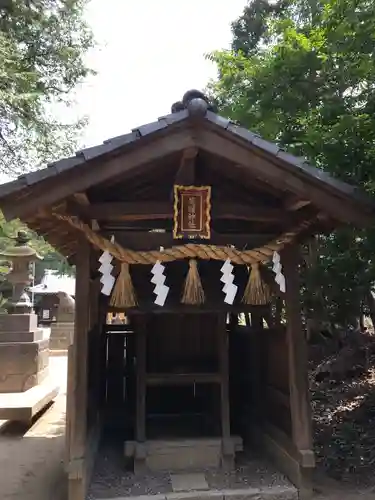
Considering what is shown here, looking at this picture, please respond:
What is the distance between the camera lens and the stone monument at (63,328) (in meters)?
21.7

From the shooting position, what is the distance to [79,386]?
4.32 metres

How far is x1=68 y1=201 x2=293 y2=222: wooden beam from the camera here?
452 centimetres

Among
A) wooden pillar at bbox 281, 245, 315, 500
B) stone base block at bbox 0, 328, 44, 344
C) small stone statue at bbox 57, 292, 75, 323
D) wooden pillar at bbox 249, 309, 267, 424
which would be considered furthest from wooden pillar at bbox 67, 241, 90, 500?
small stone statue at bbox 57, 292, 75, 323

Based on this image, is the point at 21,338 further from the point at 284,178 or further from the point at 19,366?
the point at 284,178

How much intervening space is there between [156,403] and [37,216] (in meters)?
3.44

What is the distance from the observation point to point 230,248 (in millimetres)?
4617

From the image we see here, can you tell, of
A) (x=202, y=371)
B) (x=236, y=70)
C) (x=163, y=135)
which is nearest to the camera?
(x=163, y=135)

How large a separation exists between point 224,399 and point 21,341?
7.51 meters

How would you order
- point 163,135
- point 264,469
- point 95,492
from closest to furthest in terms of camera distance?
point 163,135, point 95,492, point 264,469

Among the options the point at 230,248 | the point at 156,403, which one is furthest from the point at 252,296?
the point at 156,403

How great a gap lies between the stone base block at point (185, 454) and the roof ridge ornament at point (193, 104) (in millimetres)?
3427

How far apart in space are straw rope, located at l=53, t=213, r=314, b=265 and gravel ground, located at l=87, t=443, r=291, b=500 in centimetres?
221

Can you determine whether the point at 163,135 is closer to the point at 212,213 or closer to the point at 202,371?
the point at 212,213

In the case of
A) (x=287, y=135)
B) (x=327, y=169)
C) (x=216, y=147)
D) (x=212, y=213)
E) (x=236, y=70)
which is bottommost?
(x=212, y=213)
